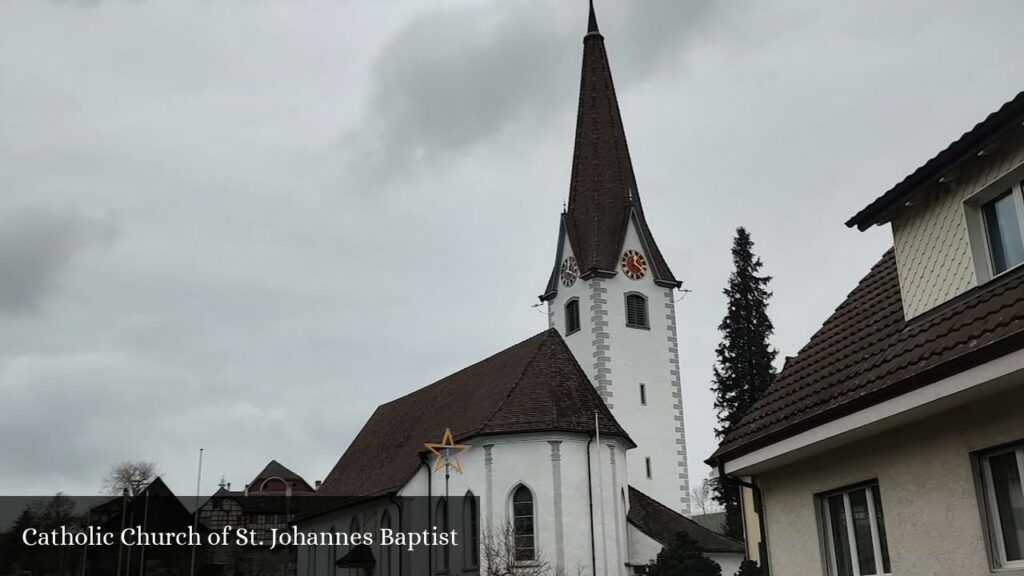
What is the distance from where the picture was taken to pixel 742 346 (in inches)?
1732

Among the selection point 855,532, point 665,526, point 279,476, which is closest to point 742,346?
point 665,526

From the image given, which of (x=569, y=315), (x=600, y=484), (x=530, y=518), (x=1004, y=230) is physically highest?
(x=569, y=315)

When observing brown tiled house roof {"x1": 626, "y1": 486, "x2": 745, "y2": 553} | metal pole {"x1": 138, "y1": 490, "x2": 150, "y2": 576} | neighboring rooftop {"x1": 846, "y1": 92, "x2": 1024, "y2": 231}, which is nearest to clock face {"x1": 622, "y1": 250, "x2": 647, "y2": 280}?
brown tiled house roof {"x1": 626, "y1": 486, "x2": 745, "y2": 553}

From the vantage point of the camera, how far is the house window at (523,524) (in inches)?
1119

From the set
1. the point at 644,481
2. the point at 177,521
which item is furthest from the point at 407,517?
the point at 177,521

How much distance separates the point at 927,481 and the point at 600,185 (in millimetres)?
33864

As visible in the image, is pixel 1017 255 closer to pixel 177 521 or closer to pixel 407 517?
pixel 407 517

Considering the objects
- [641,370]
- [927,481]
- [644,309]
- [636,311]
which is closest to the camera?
[927,481]

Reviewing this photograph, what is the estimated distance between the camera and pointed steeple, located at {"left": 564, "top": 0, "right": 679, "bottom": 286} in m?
38.9

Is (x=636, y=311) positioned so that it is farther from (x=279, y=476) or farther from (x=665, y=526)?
(x=279, y=476)

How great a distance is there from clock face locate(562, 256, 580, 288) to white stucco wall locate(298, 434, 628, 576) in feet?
32.6

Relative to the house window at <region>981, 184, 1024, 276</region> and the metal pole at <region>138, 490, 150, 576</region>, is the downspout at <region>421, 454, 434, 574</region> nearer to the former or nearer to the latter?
the metal pole at <region>138, 490, 150, 576</region>

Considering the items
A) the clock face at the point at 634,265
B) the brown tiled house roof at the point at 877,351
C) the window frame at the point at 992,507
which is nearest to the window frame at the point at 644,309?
the clock face at the point at 634,265

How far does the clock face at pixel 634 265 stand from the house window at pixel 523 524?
1183 cm
